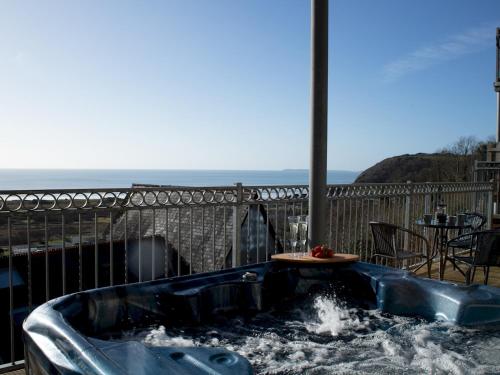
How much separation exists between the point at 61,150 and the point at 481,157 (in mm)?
24713

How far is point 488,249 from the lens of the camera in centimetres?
410

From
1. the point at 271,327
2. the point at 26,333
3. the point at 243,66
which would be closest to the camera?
the point at 26,333

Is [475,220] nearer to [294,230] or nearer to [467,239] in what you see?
[467,239]

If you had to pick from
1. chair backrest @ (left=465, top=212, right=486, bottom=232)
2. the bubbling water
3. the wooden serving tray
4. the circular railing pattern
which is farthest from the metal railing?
the bubbling water

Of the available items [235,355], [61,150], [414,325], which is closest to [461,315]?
[414,325]

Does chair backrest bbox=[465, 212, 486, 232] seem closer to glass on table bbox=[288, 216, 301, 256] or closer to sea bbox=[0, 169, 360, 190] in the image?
sea bbox=[0, 169, 360, 190]

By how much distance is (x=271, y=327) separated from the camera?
9.92ft

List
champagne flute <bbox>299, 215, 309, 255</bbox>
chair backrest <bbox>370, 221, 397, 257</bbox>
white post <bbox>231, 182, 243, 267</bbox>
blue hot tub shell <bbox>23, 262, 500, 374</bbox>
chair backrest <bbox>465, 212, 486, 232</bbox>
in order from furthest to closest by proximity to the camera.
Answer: chair backrest <bbox>465, 212, 486, 232</bbox>, chair backrest <bbox>370, 221, 397, 257</bbox>, white post <bbox>231, 182, 243, 267</bbox>, champagne flute <bbox>299, 215, 309, 255</bbox>, blue hot tub shell <bbox>23, 262, 500, 374</bbox>

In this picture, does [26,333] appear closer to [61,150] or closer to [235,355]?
[235,355]

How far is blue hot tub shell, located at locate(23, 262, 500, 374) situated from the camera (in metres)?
1.74

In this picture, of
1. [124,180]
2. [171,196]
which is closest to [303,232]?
[171,196]

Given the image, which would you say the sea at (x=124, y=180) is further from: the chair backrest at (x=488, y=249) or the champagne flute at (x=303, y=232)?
the chair backrest at (x=488, y=249)

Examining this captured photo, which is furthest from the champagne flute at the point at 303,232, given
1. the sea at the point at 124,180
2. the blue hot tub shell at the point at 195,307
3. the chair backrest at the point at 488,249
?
the chair backrest at the point at 488,249

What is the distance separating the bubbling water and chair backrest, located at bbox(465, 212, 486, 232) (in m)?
2.54
